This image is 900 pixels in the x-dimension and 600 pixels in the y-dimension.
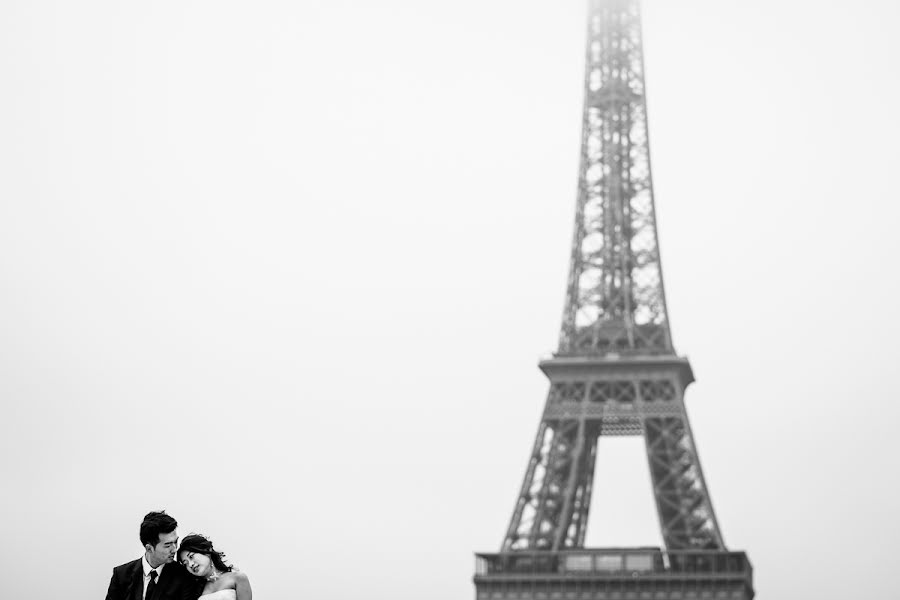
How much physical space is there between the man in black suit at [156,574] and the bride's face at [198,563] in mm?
101

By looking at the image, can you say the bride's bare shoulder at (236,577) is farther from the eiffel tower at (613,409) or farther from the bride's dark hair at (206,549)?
the eiffel tower at (613,409)

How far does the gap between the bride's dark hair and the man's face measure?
24 centimetres

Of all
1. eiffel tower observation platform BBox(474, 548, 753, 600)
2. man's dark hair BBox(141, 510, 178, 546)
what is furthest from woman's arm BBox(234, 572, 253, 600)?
eiffel tower observation platform BBox(474, 548, 753, 600)

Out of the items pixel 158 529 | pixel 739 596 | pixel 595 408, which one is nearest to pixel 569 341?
pixel 595 408

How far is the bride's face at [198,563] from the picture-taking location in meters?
11.4

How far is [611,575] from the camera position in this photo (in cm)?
7344

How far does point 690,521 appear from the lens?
73875 millimetres

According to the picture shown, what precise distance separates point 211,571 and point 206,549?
21cm

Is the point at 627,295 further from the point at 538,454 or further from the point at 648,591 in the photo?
the point at 648,591

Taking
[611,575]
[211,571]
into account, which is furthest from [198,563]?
[611,575]

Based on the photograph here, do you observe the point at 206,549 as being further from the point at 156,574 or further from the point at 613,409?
the point at 613,409

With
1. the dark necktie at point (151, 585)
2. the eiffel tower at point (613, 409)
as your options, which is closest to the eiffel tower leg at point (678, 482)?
the eiffel tower at point (613, 409)

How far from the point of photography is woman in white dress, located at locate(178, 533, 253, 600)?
36.7 feet

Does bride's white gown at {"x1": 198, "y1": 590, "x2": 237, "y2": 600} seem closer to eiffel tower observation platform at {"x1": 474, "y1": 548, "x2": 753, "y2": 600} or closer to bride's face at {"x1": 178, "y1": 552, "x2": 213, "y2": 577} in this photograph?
bride's face at {"x1": 178, "y1": 552, "x2": 213, "y2": 577}
